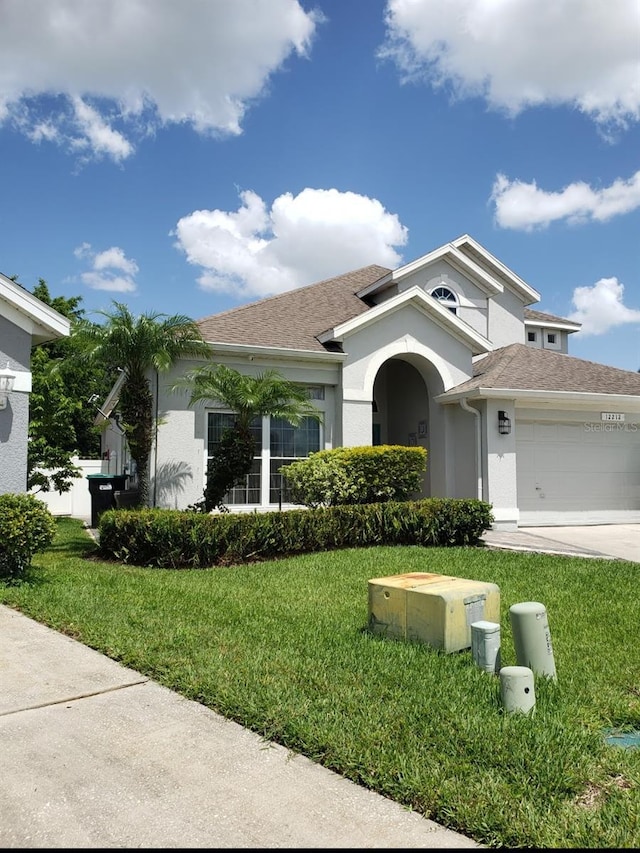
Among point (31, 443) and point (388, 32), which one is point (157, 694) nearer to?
point (388, 32)

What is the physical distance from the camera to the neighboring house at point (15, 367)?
9.64 m

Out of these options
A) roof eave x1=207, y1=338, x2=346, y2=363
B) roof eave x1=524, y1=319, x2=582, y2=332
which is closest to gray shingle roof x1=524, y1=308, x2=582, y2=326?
roof eave x1=524, y1=319, x2=582, y2=332

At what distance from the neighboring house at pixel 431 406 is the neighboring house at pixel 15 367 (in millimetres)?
3989

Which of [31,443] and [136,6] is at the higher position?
[136,6]

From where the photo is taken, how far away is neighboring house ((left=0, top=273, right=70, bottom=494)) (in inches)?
380

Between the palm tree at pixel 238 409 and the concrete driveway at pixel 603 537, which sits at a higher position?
the palm tree at pixel 238 409

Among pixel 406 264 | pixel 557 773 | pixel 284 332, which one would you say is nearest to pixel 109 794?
pixel 557 773

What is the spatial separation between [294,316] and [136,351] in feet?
19.0

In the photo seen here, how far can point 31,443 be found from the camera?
17.3m

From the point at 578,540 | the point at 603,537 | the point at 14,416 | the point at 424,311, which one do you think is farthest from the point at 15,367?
the point at 603,537

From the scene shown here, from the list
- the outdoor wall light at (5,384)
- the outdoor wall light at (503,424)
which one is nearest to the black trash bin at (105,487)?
the outdoor wall light at (5,384)

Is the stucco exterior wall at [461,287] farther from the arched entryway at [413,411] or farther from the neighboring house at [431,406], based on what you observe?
the arched entryway at [413,411]

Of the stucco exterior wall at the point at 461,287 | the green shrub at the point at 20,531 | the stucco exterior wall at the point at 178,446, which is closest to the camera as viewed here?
the green shrub at the point at 20,531

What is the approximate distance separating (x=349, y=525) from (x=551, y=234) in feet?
37.3
